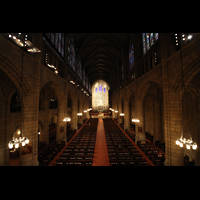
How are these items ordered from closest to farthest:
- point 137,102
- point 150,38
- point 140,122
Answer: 1. point 150,38
2. point 140,122
3. point 137,102

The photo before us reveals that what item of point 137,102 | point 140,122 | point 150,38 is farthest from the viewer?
point 137,102

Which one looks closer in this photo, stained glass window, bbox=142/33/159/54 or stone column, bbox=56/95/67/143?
stained glass window, bbox=142/33/159/54

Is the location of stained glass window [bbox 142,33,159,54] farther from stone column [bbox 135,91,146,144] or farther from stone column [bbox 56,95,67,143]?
stone column [bbox 56,95,67,143]

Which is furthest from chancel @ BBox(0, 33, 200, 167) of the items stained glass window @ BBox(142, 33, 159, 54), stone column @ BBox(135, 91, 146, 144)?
stained glass window @ BBox(142, 33, 159, 54)

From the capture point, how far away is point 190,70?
22.4 feet

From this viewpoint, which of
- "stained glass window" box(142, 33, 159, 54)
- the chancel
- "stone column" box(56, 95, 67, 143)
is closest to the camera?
the chancel

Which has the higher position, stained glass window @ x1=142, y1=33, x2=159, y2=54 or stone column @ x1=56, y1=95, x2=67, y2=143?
stained glass window @ x1=142, y1=33, x2=159, y2=54

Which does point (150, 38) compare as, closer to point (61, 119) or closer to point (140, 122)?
point (140, 122)

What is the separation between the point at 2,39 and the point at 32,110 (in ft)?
16.3

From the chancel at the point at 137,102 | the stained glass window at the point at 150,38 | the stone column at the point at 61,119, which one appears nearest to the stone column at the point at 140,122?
the chancel at the point at 137,102

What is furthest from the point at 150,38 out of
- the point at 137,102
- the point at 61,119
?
the point at 61,119

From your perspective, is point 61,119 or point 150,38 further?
point 61,119

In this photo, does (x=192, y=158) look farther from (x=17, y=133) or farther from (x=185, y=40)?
(x=17, y=133)

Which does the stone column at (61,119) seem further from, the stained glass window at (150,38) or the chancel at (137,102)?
the stained glass window at (150,38)
